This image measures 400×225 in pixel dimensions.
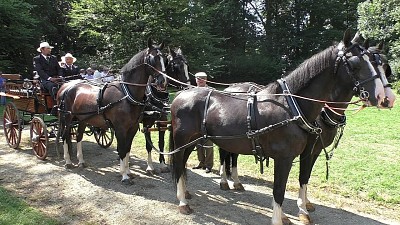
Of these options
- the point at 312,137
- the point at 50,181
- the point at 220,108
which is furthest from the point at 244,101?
the point at 50,181

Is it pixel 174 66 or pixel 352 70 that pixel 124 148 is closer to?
pixel 174 66

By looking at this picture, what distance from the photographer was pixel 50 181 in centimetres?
675

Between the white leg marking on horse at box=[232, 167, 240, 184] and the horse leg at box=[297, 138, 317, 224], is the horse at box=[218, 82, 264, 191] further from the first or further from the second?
the horse leg at box=[297, 138, 317, 224]

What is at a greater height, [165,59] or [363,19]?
[363,19]

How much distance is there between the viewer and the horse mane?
167 inches

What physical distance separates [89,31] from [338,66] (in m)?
21.9

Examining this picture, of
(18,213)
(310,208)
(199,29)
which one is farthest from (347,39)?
(199,29)

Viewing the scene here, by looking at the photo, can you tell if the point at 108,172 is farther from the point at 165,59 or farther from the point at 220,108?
the point at 220,108

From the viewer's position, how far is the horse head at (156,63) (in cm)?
624

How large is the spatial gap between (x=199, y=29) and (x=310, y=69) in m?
21.3

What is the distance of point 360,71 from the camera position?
12.9 feet

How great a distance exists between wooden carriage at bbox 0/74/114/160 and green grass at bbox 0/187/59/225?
2.44 m

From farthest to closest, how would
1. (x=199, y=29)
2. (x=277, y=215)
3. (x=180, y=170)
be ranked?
(x=199, y=29) → (x=180, y=170) → (x=277, y=215)

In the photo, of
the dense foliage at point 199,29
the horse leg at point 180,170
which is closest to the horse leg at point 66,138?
the horse leg at point 180,170
